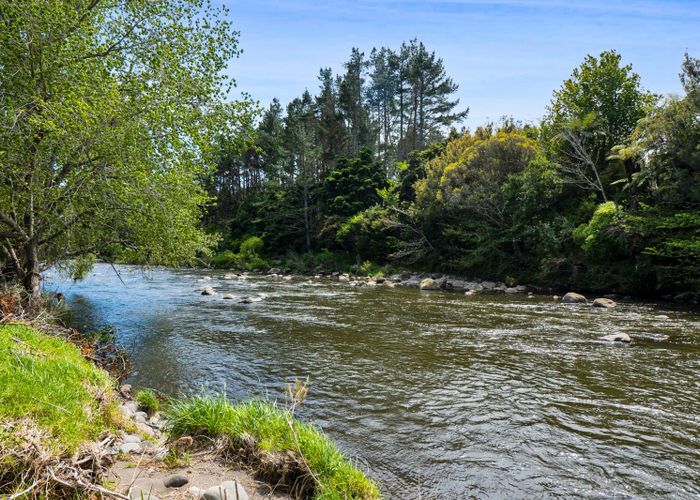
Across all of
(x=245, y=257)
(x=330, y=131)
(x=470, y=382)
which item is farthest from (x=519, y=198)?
(x=330, y=131)

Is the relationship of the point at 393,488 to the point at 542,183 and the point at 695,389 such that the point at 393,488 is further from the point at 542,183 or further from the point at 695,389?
the point at 542,183

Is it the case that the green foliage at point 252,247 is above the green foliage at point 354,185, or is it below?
below

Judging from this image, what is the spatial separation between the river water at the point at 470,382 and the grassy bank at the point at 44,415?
321cm

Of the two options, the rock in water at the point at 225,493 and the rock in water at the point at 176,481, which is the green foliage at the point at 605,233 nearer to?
the rock in water at the point at 225,493

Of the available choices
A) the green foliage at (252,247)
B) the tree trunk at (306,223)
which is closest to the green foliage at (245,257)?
the green foliage at (252,247)

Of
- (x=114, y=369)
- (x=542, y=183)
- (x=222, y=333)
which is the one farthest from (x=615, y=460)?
(x=542, y=183)

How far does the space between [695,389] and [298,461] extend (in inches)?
322

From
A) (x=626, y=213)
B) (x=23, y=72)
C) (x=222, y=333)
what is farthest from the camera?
(x=626, y=213)

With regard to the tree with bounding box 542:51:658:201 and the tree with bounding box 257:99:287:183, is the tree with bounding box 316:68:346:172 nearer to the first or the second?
the tree with bounding box 257:99:287:183

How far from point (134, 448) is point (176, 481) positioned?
1.08 m

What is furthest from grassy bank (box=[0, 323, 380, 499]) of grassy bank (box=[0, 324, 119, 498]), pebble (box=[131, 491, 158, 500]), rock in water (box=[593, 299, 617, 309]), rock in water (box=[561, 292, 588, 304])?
rock in water (box=[561, 292, 588, 304])

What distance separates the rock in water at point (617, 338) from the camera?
1211cm

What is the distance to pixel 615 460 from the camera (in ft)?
18.5

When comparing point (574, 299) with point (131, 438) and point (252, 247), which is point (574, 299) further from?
point (252, 247)
